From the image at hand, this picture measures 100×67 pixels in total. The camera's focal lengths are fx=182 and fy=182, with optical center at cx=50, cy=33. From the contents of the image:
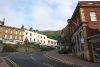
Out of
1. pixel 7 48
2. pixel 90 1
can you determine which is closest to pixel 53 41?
pixel 7 48

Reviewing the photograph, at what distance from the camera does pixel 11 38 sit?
96.8 m

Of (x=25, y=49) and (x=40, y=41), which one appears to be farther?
(x=40, y=41)

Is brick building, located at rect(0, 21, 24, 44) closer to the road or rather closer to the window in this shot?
the road

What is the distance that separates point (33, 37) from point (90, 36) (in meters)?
75.6

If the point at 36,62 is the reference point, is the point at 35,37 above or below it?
above

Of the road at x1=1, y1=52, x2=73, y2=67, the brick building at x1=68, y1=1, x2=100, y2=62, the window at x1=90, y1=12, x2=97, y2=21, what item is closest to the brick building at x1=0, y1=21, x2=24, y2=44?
the road at x1=1, y1=52, x2=73, y2=67

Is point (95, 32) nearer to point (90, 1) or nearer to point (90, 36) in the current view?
point (90, 36)

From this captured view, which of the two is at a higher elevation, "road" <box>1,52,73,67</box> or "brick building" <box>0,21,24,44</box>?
"brick building" <box>0,21,24,44</box>

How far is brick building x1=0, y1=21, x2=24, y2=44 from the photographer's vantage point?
9275 cm

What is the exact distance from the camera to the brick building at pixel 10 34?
9275 centimetres

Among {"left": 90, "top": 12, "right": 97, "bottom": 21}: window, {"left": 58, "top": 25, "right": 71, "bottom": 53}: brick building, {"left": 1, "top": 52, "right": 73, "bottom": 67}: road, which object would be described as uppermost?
{"left": 90, "top": 12, "right": 97, "bottom": 21}: window

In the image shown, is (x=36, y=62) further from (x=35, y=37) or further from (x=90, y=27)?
(x=35, y=37)

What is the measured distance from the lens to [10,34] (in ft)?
317

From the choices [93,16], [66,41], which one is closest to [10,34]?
[66,41]
